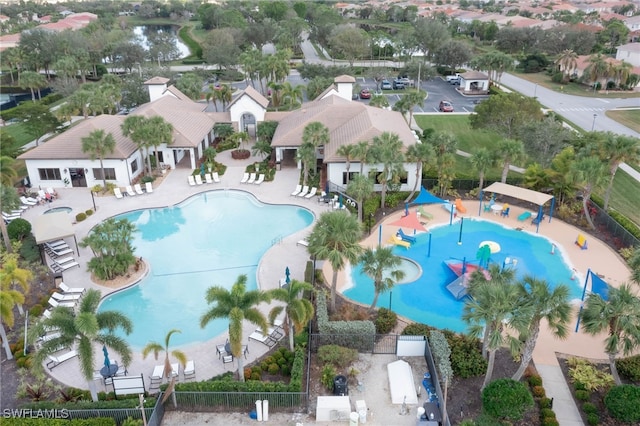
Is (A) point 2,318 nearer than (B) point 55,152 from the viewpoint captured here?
Yes

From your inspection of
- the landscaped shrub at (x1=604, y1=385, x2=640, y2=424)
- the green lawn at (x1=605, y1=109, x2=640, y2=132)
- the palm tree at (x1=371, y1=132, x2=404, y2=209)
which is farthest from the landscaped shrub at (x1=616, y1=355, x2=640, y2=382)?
the green lawn at (x1=605, y1=109, x2=640, y2=132)

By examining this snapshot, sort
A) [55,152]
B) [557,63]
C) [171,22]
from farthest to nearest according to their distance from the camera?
[171,22]
[557,63]
[55,152]

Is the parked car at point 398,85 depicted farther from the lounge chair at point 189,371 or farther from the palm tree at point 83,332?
the palm tree at point 83,332

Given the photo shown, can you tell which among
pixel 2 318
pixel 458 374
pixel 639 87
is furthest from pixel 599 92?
pixel 2 318

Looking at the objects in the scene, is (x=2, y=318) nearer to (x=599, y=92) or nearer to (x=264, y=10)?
(x=599, y=92)

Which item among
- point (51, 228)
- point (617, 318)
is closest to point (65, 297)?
point (51, 228)

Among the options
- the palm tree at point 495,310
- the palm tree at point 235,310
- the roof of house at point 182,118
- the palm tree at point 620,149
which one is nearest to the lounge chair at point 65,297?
the palm tree at point 235,310

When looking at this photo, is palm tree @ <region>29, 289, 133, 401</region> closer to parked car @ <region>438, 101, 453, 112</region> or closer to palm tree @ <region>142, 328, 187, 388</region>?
palm tree @ <region>142, 328, 187, 388</region>

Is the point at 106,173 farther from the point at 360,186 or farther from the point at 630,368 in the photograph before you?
the point at 630,368
